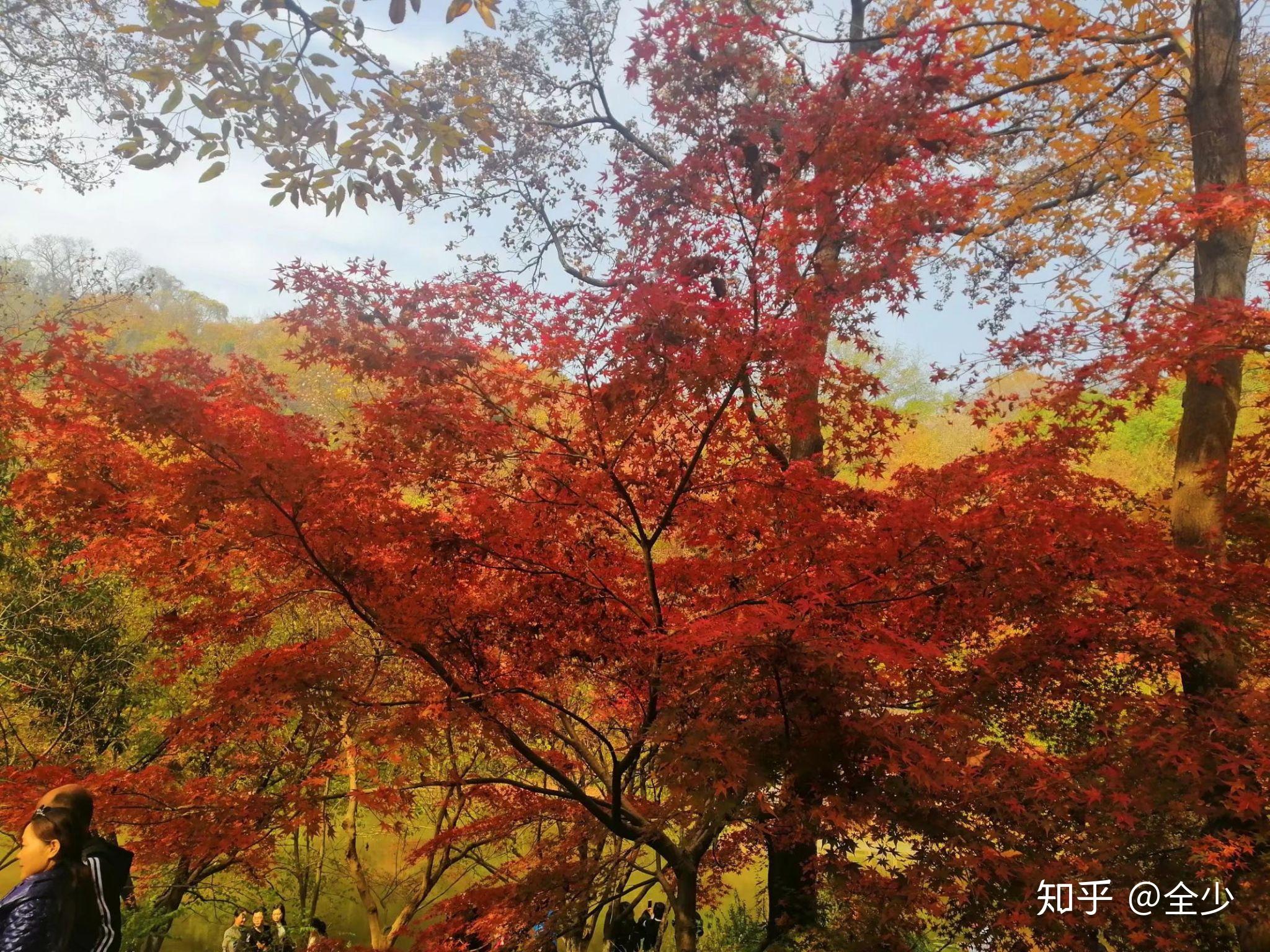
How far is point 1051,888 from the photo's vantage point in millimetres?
3629

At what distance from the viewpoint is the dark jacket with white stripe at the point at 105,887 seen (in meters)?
2.44

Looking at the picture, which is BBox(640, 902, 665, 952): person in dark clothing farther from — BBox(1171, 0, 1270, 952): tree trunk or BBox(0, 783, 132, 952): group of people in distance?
BBox(0, 783, 132, 952): group of people in distance

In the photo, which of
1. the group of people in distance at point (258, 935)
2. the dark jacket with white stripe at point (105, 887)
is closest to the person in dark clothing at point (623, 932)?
the group of people in distance at point (258, 935)

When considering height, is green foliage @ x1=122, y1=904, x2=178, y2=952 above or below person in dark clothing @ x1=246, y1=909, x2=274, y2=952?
above

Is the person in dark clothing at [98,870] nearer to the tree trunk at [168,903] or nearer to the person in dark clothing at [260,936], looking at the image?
the tree trunk at [168,903]

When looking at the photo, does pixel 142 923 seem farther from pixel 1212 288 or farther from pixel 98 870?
pixel 1212 288

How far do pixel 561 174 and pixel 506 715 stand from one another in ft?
19.2

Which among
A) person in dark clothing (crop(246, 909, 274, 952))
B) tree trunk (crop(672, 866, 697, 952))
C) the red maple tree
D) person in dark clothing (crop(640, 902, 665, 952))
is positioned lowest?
person in dark clothing (crop(246, 909, 274, 952))

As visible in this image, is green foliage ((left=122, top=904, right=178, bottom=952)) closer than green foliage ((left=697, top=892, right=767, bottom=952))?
Yes

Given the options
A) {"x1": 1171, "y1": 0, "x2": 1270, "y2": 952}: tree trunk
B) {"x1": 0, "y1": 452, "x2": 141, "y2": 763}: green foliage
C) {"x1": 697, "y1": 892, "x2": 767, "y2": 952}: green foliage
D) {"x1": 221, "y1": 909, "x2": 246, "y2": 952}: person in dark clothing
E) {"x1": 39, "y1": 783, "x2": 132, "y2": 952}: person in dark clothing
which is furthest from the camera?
{"x1": 0, "y1": 452, "x2": 141, "y2": 763}: green foliage

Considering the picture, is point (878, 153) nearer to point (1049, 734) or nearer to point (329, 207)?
point (329, 207)

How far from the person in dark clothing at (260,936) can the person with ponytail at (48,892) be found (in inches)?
233

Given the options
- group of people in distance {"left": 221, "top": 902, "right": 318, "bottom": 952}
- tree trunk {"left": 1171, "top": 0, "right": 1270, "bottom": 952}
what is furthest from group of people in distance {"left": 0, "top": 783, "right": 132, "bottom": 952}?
tree trunk {"left": 1171, "top": 0, "right": 1270, "bottom": 952}

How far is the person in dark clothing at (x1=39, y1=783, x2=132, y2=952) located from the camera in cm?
238
